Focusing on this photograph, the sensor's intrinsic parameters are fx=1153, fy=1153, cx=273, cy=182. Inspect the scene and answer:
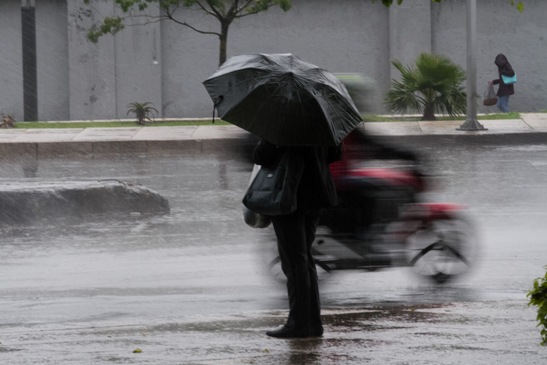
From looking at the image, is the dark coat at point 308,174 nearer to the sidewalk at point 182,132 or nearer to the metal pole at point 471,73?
the sidewalk at point 182,132

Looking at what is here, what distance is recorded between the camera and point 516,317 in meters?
7.06

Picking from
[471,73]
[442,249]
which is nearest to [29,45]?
[471,73]

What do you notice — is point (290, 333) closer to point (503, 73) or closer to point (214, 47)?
point (503, 73)

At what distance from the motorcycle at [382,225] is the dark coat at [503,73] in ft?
62.9

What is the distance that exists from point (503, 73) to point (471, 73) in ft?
17.7

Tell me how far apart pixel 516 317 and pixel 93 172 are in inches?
454

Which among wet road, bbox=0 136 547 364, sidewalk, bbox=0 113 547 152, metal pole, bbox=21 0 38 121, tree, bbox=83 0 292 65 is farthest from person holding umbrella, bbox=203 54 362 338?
tree, bbox=83 0 292 65

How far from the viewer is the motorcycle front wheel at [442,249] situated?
884cm

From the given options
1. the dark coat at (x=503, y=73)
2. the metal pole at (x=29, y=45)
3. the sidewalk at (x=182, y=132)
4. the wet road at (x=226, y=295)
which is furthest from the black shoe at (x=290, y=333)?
the dark coat at (x=503, y=73)

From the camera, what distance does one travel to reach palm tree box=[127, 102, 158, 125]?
83.6 feet

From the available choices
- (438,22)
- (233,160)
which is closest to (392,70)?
(438,22)

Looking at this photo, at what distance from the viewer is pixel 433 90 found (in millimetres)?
24172

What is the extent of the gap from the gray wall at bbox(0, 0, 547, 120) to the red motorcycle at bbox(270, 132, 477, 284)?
19.7 m

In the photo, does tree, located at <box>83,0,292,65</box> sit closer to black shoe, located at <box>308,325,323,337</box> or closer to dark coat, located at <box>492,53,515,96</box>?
dark coat, located at <box>492,53,515,96</box>
